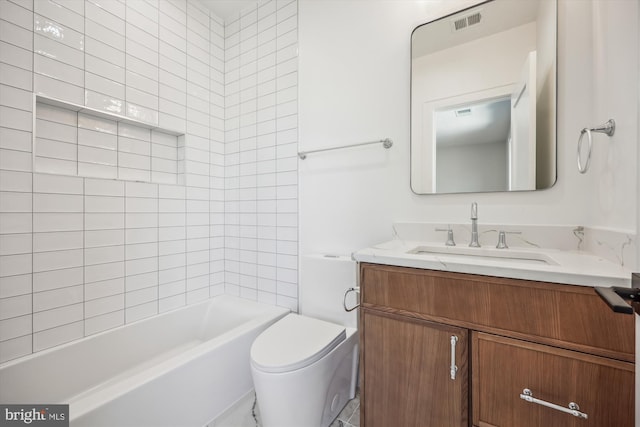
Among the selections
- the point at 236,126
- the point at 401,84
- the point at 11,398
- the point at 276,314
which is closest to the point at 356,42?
the point at 401,84

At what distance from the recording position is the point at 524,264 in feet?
2.70

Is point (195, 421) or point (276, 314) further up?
point (276, 314)

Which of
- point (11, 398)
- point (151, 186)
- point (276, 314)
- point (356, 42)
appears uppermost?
point (356, 42)

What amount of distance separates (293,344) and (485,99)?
58.8 inches

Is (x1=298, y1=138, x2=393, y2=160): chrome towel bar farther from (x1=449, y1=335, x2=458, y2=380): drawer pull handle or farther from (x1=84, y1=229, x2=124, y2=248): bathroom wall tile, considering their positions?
(x1=84, y1=229, x2=124, y2=248): bathroom wall tile

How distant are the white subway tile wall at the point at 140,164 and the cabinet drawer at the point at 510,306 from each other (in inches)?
39.8

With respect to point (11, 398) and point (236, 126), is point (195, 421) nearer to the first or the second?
point (11, 398)

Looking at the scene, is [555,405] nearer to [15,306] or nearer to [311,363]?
[311,363]

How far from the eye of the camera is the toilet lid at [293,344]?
1095 mm

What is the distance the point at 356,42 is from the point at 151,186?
1613 mm

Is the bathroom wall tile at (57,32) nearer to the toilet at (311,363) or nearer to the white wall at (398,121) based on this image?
the white wall at (398,121)

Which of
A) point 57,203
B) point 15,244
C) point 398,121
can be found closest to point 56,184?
point 57,203

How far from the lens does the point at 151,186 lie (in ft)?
5.82

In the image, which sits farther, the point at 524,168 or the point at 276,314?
the point at 276,314
